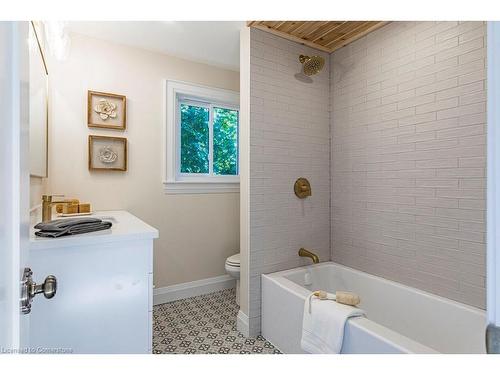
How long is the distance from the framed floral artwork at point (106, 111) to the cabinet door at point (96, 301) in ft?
4.86

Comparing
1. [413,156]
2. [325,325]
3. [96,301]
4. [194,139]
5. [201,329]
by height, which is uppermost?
[194,139]

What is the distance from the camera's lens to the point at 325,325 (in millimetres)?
1417

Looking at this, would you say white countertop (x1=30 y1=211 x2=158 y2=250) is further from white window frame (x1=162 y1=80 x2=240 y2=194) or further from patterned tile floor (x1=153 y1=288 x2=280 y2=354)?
white window frame (x1=162 y1=80 x2=240 y2=194)

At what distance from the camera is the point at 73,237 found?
1.14m

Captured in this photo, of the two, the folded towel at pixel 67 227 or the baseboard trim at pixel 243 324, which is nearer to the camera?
the folded towel at pixel 67 227

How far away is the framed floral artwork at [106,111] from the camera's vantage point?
2.24 m

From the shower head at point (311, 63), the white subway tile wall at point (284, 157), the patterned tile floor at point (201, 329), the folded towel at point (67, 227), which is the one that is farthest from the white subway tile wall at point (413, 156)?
the folded towel at point (67, 227)

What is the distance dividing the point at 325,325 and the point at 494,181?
1.28m

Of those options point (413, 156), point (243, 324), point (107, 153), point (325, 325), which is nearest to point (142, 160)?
point (107, 153)

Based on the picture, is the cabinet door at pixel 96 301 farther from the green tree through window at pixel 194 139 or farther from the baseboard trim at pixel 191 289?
the green tree through window at pixel 194 139

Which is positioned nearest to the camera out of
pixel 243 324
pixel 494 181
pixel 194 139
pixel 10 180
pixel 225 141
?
pixel 494 181

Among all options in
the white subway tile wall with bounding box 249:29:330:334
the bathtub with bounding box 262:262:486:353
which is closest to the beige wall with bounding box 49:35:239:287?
the white subway tile wall with bounding box 249:29:330:334

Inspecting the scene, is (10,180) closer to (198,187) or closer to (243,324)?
(243,324)
